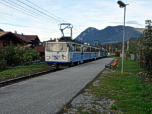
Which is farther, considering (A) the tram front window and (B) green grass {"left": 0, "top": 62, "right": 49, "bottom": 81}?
(A) the tram front window

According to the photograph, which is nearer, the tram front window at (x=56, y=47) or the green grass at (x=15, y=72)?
the green grass at (x=15, y=72)

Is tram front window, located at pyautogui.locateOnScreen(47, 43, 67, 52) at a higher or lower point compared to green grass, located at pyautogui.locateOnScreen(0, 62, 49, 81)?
higher

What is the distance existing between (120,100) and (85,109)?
1.55 m

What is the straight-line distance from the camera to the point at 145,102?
5414 mm

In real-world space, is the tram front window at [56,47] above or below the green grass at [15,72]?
above

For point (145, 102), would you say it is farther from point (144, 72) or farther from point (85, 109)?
point (85, 109)

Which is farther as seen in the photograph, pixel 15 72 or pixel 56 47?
pixel 56 47

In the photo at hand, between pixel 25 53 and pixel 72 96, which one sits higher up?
pixel 25 53

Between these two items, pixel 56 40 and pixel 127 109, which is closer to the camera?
pixel 127 109

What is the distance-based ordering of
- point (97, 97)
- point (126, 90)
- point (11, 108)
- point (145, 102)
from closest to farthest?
point (11, 108) < point (145, 102) < point (97, 97) < point (126, 90)

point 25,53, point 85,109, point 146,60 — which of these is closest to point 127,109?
point 85,109

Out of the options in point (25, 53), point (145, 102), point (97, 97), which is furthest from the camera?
point (25, 53)

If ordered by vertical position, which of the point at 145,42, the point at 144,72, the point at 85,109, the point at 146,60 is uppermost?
the point at 145,42

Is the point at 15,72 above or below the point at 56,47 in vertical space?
below
